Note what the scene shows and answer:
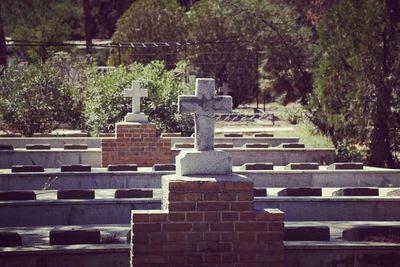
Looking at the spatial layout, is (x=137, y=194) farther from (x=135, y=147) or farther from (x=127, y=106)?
(x=127, y=106)

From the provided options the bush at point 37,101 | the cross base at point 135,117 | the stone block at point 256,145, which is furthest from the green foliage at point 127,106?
the cross base at point 135,117

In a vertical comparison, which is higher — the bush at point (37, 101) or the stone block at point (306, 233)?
the bush at point (37, 101)

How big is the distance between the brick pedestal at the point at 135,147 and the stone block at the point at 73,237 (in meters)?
8.65

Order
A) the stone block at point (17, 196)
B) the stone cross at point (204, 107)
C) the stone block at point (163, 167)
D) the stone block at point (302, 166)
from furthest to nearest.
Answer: the stone block at point (302, 166)
the stone block at point (163, 167)
the stone block at point (17, 196)
the stone cross at point (204, 107)

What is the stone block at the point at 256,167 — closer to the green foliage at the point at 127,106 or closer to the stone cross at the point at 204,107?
the green foliage at the point at 127,106

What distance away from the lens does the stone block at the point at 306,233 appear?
1000 cm

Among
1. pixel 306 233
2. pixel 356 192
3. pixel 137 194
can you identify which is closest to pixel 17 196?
pixel 137 194

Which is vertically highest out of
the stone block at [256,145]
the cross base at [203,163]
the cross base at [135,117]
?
the cross base at [135,117]

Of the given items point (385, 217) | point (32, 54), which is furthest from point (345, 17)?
point (32, 54)

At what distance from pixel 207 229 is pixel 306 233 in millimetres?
2676

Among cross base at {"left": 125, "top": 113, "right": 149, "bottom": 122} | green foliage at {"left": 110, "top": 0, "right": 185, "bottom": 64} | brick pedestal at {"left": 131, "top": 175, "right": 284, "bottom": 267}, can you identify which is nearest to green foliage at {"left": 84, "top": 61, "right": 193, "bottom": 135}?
cross base at {"left": 125, "top": 113, "right": 149, "bottom": 122}

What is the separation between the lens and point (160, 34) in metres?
40.0

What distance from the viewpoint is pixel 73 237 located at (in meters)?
9.89

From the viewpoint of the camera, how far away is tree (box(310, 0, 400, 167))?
2042 cm
